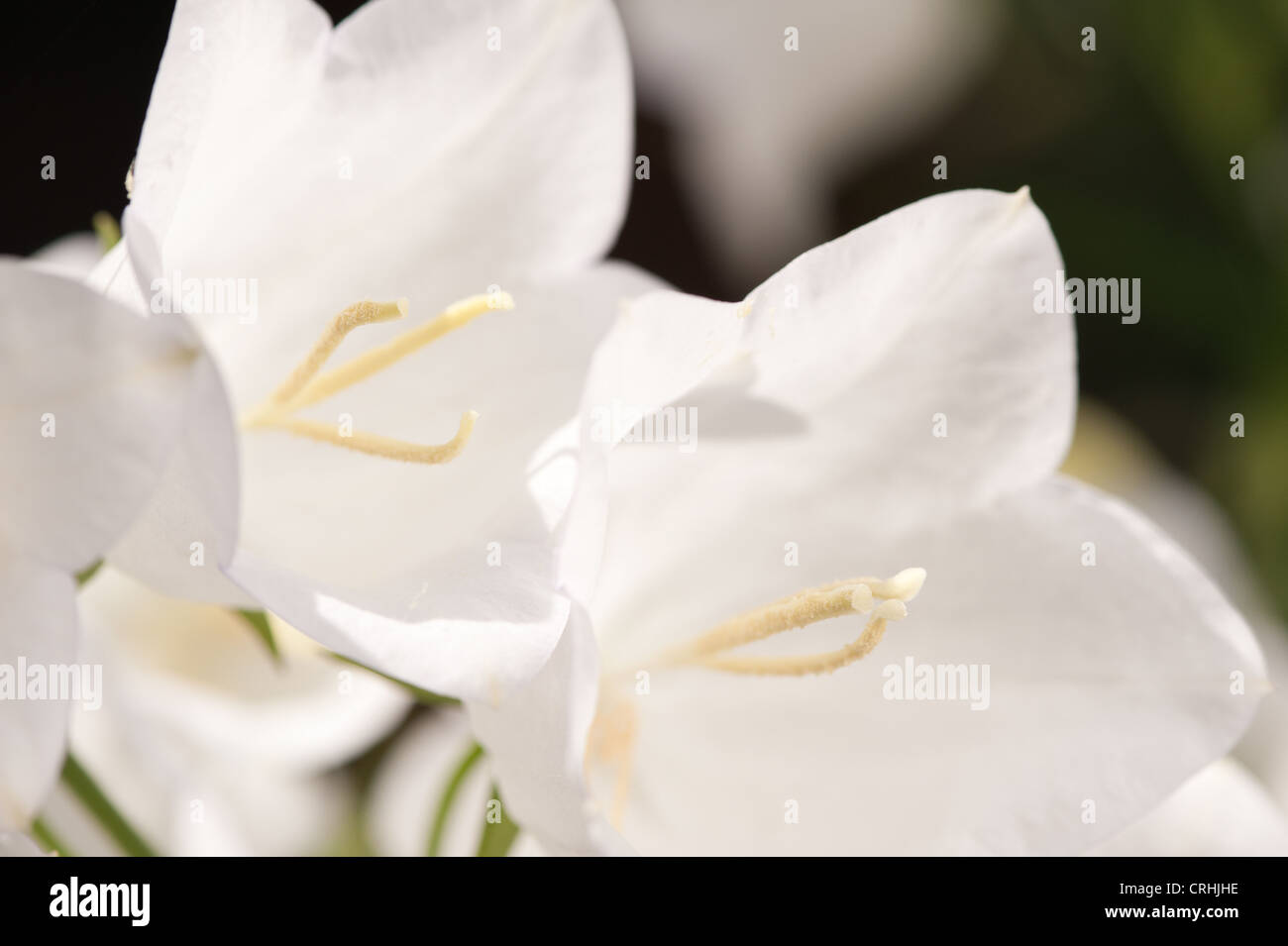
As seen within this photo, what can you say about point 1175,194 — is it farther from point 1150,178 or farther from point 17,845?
point 17,845

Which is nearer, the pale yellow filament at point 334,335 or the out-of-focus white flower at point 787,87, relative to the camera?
the pale yellow filament at point 334,335

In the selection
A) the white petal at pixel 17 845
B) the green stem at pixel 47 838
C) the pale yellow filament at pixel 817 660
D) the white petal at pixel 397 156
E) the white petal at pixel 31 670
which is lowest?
the green stem at pixel 47 838

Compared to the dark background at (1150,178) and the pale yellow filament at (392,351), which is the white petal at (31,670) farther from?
the dark background at (1150,178)

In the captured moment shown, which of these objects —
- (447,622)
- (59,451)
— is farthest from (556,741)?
(59,451)

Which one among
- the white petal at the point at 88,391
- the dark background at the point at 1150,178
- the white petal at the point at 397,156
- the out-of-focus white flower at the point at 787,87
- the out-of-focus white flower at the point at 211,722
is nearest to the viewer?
the white petal at the point at 88,391

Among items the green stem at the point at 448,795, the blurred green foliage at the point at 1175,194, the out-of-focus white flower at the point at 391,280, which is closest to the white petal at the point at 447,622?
the out-of-focus white flower at the point at 391,280

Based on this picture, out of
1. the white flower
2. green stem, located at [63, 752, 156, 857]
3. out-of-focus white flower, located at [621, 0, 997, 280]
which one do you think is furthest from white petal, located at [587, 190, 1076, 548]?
out-of-focus white flower, located at [621, 0, 997, 280]

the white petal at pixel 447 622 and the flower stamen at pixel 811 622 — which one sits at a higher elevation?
the white petal at pixel 447 622
